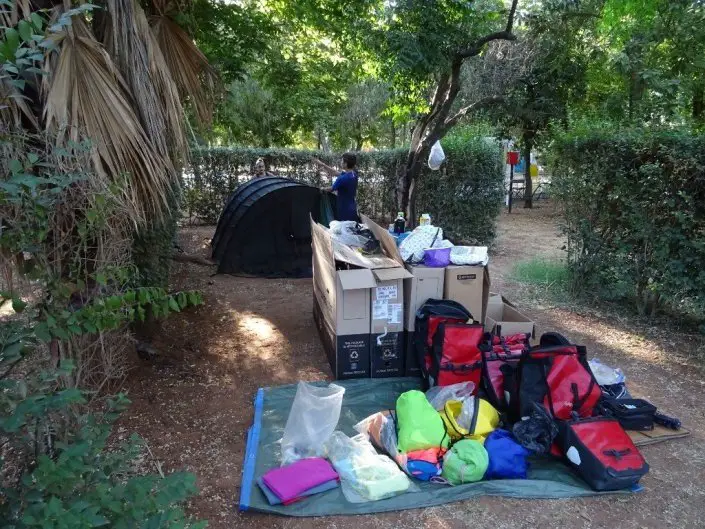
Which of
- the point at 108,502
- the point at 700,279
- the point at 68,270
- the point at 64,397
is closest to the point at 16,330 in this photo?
the point at 64,397

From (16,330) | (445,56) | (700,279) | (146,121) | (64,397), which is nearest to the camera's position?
(64,397)

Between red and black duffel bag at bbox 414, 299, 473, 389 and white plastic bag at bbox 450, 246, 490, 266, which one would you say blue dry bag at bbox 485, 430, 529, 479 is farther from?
white plastic bag at bbox 450, 246, 490, 266

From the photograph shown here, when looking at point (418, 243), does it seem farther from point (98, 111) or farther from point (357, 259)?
point (98, 111)

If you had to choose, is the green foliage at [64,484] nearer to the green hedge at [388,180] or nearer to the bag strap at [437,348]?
the bag strap at [437,348]

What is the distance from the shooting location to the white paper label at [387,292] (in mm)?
4172

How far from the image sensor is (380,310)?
4.22m

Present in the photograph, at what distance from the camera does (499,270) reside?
26.4 ft

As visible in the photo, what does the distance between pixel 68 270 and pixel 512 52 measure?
46.9 ft

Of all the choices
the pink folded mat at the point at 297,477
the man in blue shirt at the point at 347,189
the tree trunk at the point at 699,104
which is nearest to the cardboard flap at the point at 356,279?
the pink folded mat at the point at 297,477

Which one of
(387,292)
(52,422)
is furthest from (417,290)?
(52,422)

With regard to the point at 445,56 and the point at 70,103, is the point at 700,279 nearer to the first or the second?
the point at 445,56

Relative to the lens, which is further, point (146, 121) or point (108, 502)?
point (146, 121)

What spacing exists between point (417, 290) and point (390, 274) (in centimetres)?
34

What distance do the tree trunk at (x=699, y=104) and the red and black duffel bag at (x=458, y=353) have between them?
9.17 m
